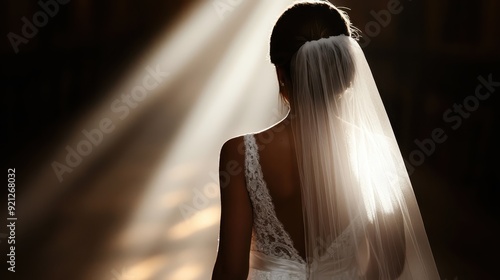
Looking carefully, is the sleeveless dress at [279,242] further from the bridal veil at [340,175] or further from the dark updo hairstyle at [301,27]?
the dark updo hairstyle at [301,27]

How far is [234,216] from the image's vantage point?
1.63m

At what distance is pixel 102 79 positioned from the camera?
4.40 meters

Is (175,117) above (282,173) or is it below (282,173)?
below

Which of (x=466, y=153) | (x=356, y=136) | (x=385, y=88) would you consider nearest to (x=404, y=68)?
(x=385, y=88)

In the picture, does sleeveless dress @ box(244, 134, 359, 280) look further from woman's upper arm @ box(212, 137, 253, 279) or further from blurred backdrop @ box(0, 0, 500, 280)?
blurred backdrop @ box(0, 0, 500, 280)

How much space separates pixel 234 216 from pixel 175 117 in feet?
10.2

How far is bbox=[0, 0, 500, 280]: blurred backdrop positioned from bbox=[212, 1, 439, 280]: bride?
242 centimetres

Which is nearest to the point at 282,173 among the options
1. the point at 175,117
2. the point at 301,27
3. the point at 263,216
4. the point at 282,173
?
the point at 282,173

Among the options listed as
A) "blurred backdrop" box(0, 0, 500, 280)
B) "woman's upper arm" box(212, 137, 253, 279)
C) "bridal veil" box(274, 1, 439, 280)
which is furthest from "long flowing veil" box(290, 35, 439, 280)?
"blurred backdrop" box(0, 0, 500, 280)

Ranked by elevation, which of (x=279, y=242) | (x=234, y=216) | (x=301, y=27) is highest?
(x=301, y=27)

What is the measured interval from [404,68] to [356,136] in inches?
100.0

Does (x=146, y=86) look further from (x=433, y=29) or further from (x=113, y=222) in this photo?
(x=433, y=29)

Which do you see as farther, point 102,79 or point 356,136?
point 102,79

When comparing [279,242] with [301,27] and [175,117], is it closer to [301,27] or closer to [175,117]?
[301,27]
